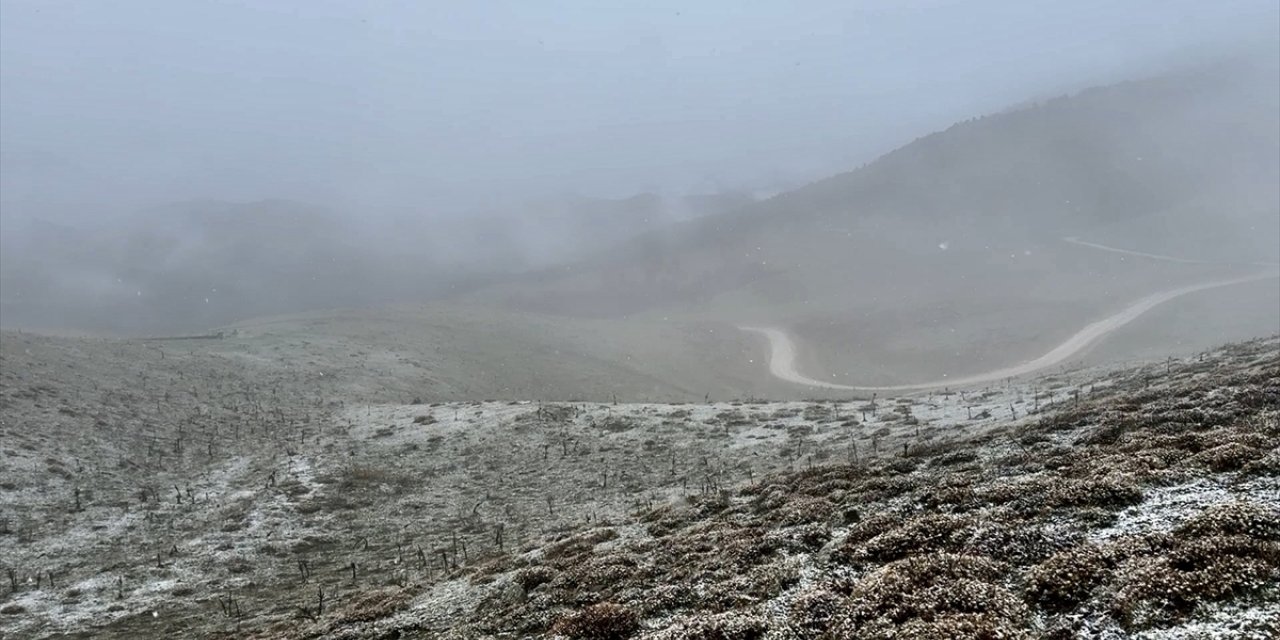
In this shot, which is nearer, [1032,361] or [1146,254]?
[1032,361]

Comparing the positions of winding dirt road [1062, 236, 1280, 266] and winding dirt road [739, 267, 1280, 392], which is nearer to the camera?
winding dirt road [739, 267, 1280, 392]

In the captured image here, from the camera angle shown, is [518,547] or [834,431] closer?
[518,547]

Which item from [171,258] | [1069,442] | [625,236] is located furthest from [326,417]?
[171,258]

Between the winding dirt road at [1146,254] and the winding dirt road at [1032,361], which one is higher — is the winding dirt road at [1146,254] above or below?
above

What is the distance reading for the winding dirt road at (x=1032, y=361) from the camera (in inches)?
2938

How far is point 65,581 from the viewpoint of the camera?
25.7 metres

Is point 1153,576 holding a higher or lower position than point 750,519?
higher

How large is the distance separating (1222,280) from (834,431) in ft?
342

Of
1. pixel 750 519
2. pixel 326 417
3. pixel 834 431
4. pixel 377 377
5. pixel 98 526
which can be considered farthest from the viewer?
pixel 377 377

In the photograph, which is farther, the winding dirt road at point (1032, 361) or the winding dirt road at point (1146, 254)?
the winding dirt road at point (1146, 254)

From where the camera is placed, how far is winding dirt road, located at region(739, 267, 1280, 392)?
245 ft

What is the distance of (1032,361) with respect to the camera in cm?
7919

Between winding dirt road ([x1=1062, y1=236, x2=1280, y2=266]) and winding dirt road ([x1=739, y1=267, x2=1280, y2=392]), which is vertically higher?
winding dirt road ([x1=1062, y1=236, x2=1280, y2=266])

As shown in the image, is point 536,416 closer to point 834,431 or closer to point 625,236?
point 834,431
